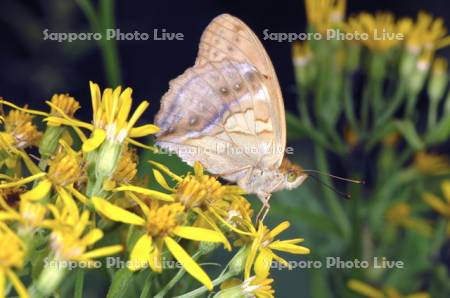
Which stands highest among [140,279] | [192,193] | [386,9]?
[386,9]

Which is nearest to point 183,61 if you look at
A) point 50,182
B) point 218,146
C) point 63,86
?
point 63,86

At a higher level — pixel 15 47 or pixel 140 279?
pixel 15 47

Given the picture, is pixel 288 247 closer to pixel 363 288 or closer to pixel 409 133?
pixel 363 288

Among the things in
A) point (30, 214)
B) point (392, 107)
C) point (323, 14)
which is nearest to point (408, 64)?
point (392, 107)

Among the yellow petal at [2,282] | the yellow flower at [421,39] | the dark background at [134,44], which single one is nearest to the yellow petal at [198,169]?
the yellow petal at [2,282]

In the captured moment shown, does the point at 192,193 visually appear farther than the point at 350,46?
No

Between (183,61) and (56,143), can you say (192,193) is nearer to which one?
(56,143)

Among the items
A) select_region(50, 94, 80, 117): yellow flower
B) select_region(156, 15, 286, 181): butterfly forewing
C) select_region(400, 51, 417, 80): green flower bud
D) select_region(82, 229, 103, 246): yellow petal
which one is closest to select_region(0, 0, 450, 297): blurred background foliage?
select_region(400, 51, 417, 80): green flower bud

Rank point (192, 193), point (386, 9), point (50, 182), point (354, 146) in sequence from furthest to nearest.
→ 1. point (386, 9)
2. point (354, 146)
3. point (192, 193)
4. point (50, 182)
